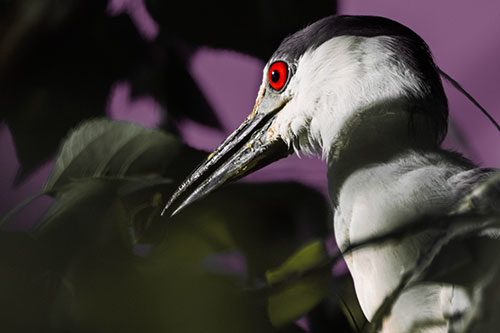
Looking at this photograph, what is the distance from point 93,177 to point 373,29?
199 millimetres

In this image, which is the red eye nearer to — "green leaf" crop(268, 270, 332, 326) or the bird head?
the bird head

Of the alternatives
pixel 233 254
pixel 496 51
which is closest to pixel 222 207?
pixel 233 254

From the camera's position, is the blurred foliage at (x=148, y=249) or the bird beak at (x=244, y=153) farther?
the bird beak at (x=244, y=153)

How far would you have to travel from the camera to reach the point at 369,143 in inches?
11.4

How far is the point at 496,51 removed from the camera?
294mm

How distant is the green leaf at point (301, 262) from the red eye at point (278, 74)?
124 mm

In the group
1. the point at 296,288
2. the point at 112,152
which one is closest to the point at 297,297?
the point at 296,288

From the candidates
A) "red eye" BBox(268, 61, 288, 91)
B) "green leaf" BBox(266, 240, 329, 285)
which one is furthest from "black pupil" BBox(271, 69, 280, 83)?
"green leaf" BBox(266, 240, 329, 285)

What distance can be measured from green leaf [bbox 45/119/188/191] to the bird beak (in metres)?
0.02

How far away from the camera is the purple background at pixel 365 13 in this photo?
0.29 m

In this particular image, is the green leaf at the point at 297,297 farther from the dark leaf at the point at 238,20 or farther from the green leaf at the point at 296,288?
the dark leaf at the point at 238,20

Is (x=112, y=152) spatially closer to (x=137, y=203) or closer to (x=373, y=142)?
(x=137, y=203)

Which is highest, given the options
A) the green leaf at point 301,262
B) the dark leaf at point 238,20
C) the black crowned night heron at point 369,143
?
the dark leaf at point 238,20

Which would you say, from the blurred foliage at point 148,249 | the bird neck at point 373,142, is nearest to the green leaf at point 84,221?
the blurred foliage at point 148,249
